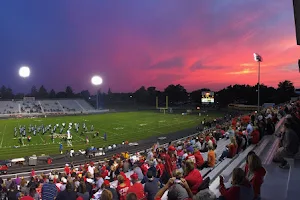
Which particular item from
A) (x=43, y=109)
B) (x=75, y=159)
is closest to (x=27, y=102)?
(x=43, y=109)

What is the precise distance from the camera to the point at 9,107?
261 ft

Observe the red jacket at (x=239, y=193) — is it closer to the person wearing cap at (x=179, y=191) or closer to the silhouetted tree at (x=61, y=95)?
the person wearing cap at (x=179, y=191)

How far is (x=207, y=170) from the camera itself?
7910 mm

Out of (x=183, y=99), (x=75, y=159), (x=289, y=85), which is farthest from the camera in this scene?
(x=183, y=99)

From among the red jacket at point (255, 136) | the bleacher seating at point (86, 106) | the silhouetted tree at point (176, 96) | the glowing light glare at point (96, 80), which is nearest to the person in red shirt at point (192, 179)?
the red jacket at point (255, 136)

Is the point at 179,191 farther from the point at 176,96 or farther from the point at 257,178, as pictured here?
the point at 176,96

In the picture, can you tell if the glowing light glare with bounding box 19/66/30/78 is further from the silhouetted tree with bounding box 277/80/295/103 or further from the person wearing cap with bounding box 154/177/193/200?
the silhouetted tree with bounding box 277/80/295/103

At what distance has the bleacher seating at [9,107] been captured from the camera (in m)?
74.8

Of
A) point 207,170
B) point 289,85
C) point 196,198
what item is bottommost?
point 207,170

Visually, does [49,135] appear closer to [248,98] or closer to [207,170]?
[207,170]

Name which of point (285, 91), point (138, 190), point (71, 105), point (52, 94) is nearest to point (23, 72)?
point (138, 190)

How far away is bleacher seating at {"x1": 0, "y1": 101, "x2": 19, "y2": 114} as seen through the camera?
7475 cm

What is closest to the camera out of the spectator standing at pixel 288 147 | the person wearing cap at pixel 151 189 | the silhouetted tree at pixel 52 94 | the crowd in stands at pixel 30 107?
the person wearing cap at pixel 151 189

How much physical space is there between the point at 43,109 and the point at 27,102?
10230 millimetres
